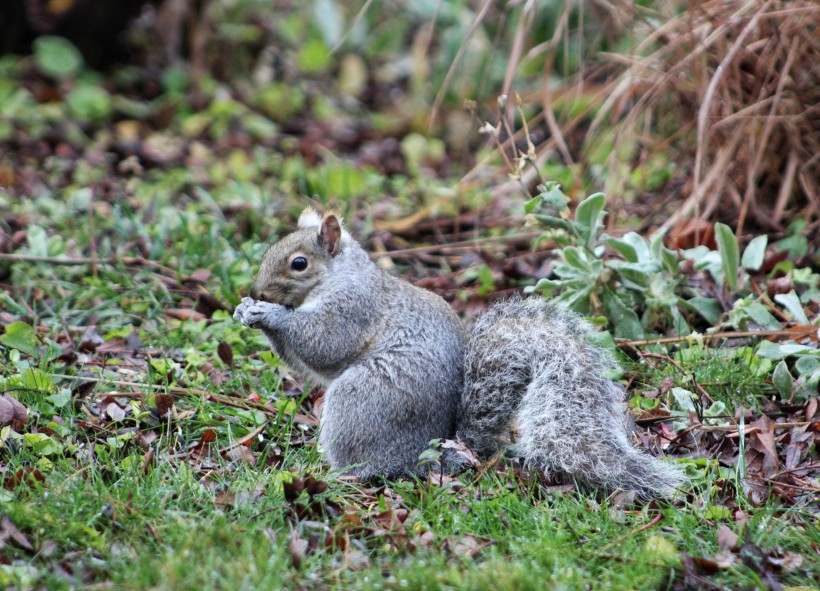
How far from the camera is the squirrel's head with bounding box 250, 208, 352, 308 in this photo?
3.14 m

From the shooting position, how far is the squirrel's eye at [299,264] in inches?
124

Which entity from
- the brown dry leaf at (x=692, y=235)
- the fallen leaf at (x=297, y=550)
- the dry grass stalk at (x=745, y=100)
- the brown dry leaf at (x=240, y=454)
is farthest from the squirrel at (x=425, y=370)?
the dry grass stalk at (x=745, y=100)

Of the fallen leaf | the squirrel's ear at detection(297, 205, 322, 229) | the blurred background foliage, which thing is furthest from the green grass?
the blurred background foliage

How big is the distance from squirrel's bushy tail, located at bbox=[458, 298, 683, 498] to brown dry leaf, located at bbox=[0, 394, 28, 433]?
135 centimetres

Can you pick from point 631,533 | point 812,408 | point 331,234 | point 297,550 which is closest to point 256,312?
point 331,234

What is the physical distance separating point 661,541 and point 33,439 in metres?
1.77

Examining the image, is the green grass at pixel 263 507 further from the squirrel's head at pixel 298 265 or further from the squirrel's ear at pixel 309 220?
the squirrel's ear at pixel 309 220

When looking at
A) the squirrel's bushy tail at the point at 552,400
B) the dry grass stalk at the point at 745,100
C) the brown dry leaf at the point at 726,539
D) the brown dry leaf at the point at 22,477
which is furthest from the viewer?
the dry grass stalk at the point at 745,100

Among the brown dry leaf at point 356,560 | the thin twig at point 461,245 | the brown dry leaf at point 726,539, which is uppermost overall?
the brown dry leaf at point 356,560

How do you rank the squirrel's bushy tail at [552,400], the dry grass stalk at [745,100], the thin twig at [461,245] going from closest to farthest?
the squirrel's bushy tail at [552,400] → the dry grass stalk at [745,100] → the thin twig at [461,245]

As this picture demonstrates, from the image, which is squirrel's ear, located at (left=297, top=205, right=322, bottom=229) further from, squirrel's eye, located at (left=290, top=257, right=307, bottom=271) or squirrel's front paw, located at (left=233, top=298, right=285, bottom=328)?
squirrel's front paw, located at (left=233, top=298, right=285, bottom=328)

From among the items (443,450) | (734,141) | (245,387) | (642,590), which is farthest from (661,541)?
(734,141)

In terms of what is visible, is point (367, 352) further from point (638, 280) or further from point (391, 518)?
point (638, 280)

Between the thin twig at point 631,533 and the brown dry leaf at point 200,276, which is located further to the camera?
the brown dry leaf at point 200,276
